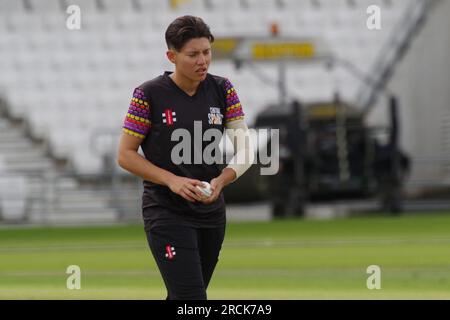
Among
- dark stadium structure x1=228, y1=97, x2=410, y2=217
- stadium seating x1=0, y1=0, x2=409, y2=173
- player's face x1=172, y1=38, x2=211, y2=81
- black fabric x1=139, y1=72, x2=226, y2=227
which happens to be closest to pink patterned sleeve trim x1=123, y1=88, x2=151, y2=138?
black fabric x1=139, y1=72, x2=226, y2=227

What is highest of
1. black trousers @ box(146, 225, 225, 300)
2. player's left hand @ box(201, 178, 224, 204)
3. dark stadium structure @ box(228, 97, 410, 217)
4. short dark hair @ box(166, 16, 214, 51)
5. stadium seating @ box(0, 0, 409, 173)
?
short dark hair @ box(166, 16, 214, 51)

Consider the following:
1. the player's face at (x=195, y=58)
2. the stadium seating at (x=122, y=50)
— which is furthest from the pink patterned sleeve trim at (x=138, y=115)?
the stadium seating at (x=122, y=50)

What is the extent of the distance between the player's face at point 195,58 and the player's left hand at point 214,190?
21.1 inches

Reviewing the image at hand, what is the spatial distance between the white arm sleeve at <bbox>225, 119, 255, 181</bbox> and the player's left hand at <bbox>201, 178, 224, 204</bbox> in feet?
0.64

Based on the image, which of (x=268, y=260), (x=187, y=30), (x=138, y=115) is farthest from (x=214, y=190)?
(x=268, y=260)

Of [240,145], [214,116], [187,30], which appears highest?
[187,30]

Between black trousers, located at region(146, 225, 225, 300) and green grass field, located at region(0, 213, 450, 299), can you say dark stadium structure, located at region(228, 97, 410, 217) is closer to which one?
green grass field, located at region(0, 213, 450, 299)

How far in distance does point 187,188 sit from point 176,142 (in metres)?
0.30

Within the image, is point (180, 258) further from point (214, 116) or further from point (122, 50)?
point (122, 50)

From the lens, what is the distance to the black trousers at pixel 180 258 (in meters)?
6.59

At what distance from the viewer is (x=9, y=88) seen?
32500 millimetres

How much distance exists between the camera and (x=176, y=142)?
665 cm

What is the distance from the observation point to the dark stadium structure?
2752cm
